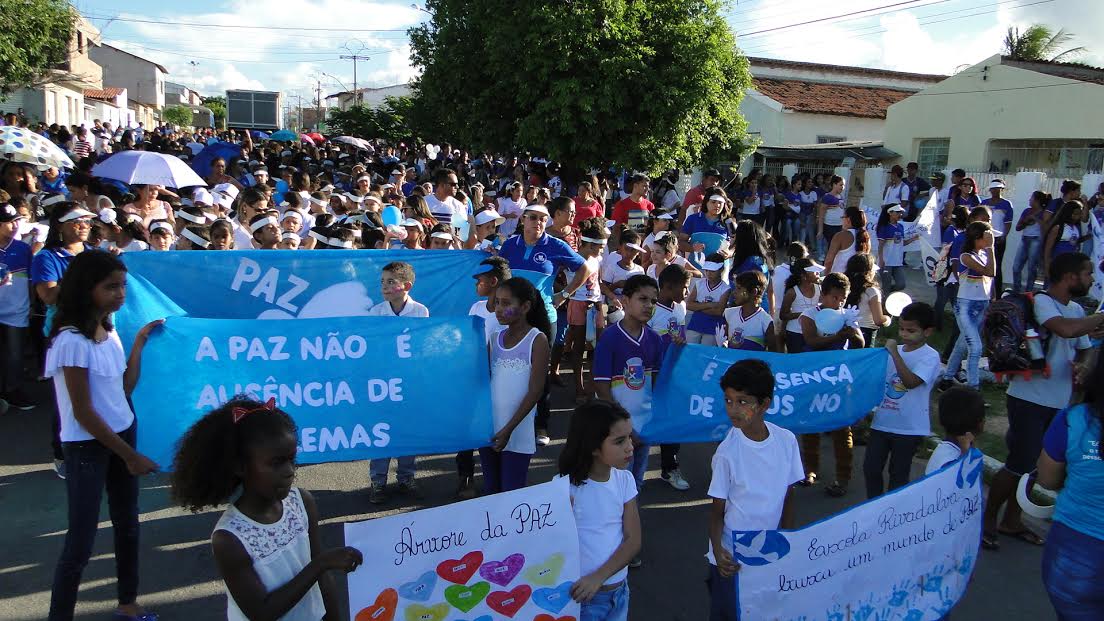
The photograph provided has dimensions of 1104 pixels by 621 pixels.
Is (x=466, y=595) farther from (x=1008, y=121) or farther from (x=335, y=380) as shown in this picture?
(x=1008, y=121)

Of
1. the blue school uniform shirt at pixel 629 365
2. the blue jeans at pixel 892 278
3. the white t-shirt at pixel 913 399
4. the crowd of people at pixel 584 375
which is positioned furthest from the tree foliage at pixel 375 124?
the white t-shirt at pixel 913 399

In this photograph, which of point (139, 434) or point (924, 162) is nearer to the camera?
point (139, 434)

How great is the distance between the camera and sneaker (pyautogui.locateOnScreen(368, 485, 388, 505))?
5.58m

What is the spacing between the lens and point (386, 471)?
5.64 metres

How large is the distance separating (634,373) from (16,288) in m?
5.70

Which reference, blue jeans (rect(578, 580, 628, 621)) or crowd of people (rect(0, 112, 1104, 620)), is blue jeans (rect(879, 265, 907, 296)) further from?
blue jeans (rect(578, 580, 628, 621))

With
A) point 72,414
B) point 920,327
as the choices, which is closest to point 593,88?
point 920,327

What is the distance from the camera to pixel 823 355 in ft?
17.8

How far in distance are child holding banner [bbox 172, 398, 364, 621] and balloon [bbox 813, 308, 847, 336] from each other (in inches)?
175

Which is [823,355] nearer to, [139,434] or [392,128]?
[139,434]

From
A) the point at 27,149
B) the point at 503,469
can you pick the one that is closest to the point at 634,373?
the point at 503,469

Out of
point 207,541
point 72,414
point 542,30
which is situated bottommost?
point 207,541

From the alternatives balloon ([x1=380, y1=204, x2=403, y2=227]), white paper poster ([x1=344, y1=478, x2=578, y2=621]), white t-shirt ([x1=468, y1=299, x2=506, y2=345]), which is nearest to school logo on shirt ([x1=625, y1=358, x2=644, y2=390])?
white t-shirt ([x1=468, y1=299, x2=506, y2=345])

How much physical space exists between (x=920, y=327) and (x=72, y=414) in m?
4.58
